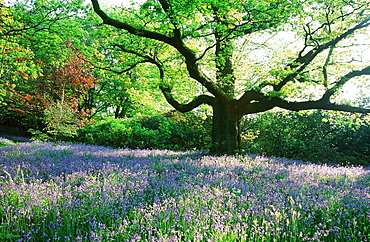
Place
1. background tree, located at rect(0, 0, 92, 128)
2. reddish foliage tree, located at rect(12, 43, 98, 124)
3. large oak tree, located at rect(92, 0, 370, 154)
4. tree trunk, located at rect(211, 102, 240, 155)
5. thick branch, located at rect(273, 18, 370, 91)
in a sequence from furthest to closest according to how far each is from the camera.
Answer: reddish foliage tree, located at rect(12, 43, 98, 124) < background tree, located at rect(0, 0, 92, 128) < tree trunk, located at rect(211, 102, 240, 155) < thick branch, located at rect(273, 18, 370, 91) < large oak tree, located at rect(92, 0, 370, 154)

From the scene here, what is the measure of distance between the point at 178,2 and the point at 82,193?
6.17 m

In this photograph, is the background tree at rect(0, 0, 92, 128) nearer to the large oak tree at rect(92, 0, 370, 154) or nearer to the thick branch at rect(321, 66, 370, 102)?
the large oak tree at rect(92, 0, 370, 154)

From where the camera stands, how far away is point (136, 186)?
4691mm

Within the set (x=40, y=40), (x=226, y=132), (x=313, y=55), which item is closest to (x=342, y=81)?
(x=313, y=55)

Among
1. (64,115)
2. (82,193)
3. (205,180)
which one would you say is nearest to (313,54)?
(205,180)

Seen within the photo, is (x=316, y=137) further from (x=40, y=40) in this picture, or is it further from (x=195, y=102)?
(x=40, y=40)

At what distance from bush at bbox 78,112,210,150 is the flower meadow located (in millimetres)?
7455

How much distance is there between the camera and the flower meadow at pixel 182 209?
3.26m

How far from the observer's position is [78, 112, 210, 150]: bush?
1388cm

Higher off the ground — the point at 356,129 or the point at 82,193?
the point at 356,129

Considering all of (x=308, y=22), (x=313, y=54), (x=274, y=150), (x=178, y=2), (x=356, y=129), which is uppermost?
(x=308, y=22)

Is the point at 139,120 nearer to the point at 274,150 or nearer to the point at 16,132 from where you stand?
the point at 274,150

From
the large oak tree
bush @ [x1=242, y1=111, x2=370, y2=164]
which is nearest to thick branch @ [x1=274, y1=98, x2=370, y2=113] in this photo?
the large oak tree

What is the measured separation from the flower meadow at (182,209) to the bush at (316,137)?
17.9 feet
